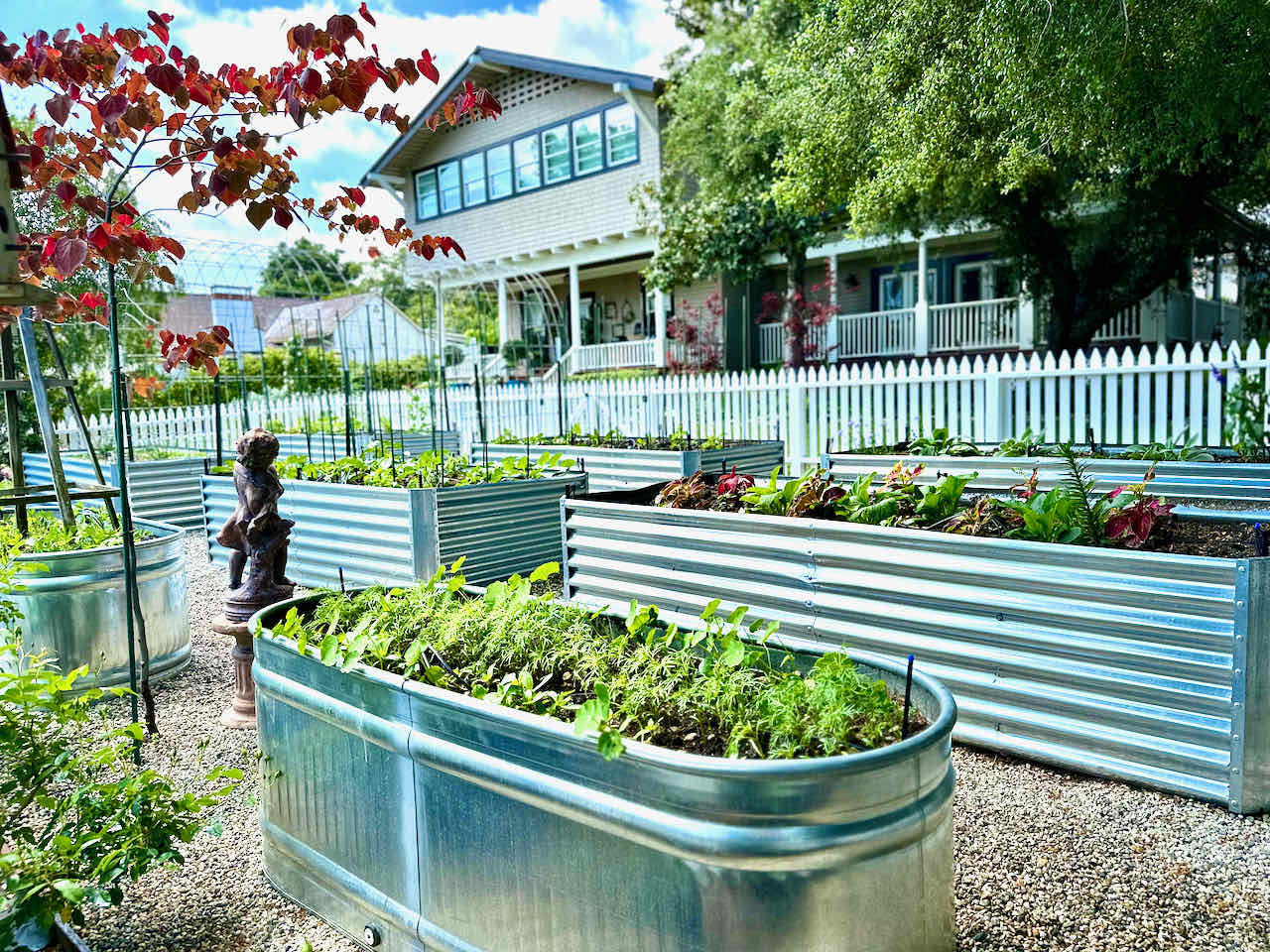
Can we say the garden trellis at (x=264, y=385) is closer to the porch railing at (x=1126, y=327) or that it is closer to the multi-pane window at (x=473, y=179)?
the multi-pane window at (x=473, y=179)

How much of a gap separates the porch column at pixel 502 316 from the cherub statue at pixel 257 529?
64.4 feet

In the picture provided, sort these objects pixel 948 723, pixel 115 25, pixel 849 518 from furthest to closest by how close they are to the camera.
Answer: pixel 849 518 < pixel 115 25 < pixel 948 723

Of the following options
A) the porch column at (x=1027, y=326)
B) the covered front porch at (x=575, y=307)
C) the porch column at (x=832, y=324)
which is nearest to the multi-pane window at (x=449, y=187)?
the covered front porch at (x=575, y=307)

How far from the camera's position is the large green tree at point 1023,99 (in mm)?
6848

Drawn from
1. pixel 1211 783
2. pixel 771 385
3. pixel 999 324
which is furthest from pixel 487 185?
pixel 1211 783

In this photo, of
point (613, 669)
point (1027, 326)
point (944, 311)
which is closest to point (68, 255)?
point (613, 669)

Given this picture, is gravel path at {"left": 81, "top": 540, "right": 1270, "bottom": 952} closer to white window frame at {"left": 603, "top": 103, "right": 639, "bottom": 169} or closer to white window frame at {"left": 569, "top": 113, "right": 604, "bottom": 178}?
white window frame at {"left": 603, "top": 103, "right": 639, "bottom": 169}

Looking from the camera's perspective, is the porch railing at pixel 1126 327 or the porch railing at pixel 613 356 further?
the porch railing at pixel 613 356

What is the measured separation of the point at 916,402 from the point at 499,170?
54.6 ft

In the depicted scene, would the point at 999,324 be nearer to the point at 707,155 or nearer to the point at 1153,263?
the point at 1153,263

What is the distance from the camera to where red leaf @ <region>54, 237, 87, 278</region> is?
2.40 metres

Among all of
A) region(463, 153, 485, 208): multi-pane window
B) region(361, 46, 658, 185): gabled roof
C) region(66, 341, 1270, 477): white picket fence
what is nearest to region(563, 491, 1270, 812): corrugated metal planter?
region(66, 341, 1270, 477): white picket fence

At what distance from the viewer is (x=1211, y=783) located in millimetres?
3059

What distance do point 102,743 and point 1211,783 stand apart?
4.55 meters
